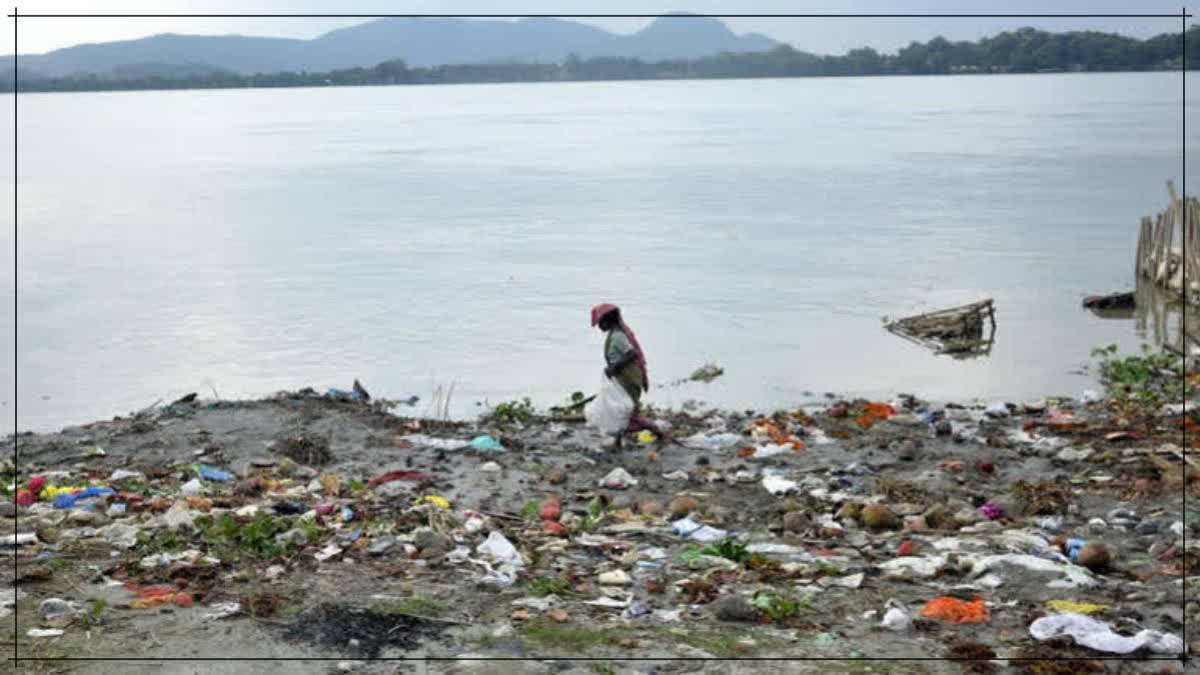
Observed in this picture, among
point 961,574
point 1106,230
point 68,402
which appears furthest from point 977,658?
point 1106,230

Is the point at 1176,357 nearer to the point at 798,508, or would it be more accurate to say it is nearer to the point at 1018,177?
the point at 798,508

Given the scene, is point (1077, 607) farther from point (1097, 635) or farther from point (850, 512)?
point (850, 512)

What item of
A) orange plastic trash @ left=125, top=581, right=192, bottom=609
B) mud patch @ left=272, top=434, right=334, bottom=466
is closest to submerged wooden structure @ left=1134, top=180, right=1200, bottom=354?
mud patch @ left=272, top=434, right=334, bottom=466

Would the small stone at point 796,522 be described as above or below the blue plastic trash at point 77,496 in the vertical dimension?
below

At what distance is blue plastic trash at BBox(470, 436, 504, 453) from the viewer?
10.5 meters

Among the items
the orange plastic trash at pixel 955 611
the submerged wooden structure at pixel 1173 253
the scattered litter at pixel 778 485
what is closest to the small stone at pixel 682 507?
the scattered litter at pixel 778 485

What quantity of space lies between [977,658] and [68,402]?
1227 cm

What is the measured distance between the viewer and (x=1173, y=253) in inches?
793

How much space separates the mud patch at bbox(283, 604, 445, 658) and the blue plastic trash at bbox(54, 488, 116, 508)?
9.38ft

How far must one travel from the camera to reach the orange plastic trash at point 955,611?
20.1 feet

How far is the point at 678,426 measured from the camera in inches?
466

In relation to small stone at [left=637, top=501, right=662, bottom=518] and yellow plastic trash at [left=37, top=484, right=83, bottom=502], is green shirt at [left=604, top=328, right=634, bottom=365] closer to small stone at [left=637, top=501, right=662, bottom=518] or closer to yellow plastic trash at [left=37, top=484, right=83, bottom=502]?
small stone at [left=637, top=501, right=662, bottom=518]

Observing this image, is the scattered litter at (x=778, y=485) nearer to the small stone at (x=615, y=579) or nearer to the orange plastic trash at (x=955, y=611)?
→ the small stone at (x=615, y=579)

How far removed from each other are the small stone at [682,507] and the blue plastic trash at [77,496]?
11.4 feet
